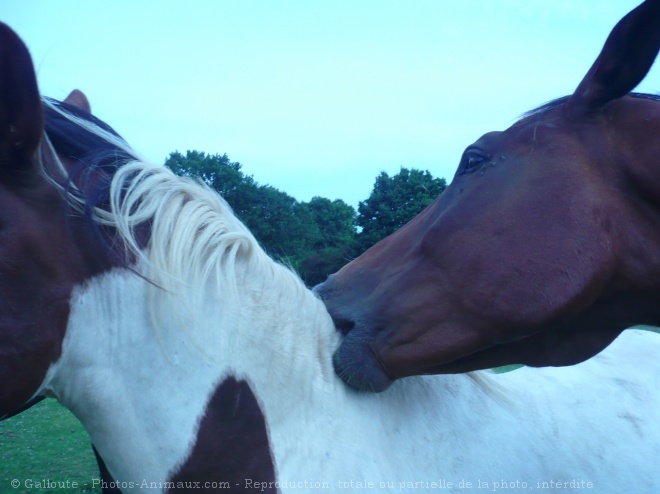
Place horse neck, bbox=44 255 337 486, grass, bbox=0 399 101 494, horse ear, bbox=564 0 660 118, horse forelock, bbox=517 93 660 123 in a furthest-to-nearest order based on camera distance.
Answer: grass, bbox=0 399 101 494
horse forelock, bbox=517 93 660 123
horse ear, bbox=564 0 660 118
horse neck, bbox=44 255 337 486

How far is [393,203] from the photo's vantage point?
1900cm

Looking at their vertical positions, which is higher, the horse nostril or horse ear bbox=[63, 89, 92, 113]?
horse ear bbox=[63, 89, 92, 113]

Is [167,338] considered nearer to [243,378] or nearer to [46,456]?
[243,378]

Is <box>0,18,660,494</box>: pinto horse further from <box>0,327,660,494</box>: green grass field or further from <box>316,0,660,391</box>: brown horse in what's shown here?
<box>0,327,660,494</box>: green grass field

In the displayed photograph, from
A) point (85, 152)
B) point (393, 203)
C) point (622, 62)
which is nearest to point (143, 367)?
point (85, 152)

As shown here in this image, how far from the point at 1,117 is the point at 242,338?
2.75ft

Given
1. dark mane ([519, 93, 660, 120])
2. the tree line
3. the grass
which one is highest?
dark mane ([519, 93, 660, 120])

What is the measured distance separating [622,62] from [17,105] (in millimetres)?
1820

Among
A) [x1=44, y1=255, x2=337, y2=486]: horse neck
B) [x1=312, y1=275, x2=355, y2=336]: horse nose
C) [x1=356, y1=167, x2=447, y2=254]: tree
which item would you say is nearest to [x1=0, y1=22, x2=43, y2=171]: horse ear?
[x1=44, y1=255, x2=337, y2=486]: horse neck

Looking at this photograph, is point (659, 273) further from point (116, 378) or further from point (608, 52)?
point (116, 378)

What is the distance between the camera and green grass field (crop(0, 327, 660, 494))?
566 centimetres

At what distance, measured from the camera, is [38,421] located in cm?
848

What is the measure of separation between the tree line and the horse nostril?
7189 millimetres

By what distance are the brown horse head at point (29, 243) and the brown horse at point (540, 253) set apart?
0.87 meters
